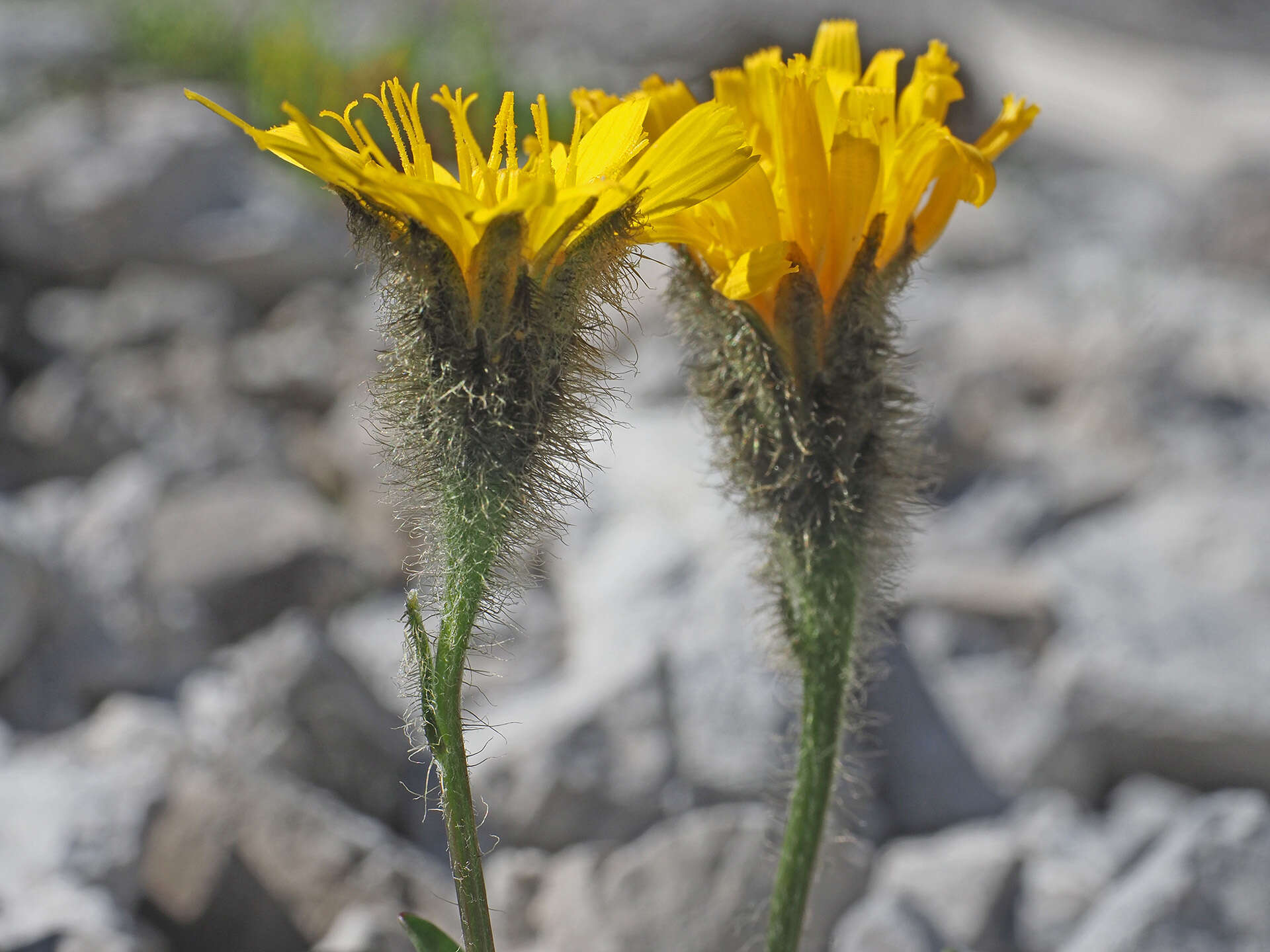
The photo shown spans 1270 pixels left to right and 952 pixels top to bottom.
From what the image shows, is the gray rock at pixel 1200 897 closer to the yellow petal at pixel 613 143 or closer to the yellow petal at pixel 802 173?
the yellow petal at pixel 802 173

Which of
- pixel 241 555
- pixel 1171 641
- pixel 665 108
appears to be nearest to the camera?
pixel 665 108

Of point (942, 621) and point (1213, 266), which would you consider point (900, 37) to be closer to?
point (1213, 266)

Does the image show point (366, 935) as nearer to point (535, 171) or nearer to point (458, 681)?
point (458, 681)

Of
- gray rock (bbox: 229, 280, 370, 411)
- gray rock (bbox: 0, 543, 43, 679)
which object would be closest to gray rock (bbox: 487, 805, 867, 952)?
gray rock (bbox: 0, 543, 43, 679)

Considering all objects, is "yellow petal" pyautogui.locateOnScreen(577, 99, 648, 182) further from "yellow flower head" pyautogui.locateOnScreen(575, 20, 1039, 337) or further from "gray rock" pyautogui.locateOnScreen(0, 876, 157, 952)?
"gray rock" pyautogui.locateOnScreen(0, 876, 157, 952)

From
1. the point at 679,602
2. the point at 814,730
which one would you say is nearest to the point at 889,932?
the point at 814,730

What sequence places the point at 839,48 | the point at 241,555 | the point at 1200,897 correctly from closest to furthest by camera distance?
the point at 839,48 < the point at 1200,897 < the point at 241,555

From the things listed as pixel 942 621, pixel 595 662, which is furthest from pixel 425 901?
pixel 942 621
